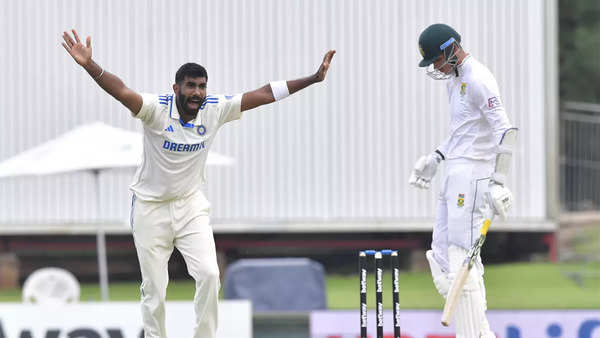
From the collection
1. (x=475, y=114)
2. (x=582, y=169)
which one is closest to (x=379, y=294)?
(x=475, y=114)

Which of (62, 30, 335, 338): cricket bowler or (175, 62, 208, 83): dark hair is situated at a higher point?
(175, 62, 208, 83): dark hair

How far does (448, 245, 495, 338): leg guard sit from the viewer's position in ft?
19.7

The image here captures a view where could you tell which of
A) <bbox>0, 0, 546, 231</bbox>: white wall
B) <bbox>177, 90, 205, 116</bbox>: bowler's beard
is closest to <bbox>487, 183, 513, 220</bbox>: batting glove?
<bbox>177, 90, 205, 116</bbox>: bowler's beard

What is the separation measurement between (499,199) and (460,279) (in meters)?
0.50

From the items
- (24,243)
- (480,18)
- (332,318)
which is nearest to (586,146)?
(480,18)

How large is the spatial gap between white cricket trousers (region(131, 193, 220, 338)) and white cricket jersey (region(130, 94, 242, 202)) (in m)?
0.08

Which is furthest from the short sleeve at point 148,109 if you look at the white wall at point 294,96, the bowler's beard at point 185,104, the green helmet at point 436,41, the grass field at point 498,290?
the white wall at point 294,96

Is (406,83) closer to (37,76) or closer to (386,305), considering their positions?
(386,305)

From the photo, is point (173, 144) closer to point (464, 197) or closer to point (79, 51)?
point (79, 51)

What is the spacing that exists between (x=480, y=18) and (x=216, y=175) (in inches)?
153

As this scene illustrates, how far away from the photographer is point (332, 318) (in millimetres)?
7629

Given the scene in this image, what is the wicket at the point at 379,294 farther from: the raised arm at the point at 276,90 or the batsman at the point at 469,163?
the raised arm at the point at 276,90

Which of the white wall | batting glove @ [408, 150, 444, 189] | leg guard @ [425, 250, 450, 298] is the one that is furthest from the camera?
the white wall

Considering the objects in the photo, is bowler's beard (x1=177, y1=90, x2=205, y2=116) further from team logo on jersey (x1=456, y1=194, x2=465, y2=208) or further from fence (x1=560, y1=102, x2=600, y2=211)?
fence (x1=560, y1=102, x2=600, y2=211)
